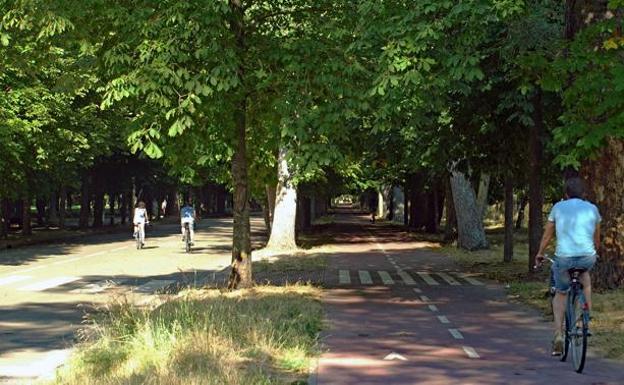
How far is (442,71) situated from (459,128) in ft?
22.4

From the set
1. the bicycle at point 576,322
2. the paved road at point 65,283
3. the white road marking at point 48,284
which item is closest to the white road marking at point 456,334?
the bicycle at point 576,322

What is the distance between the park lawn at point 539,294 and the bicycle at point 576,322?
899 mm

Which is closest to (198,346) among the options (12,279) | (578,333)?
(578,333)

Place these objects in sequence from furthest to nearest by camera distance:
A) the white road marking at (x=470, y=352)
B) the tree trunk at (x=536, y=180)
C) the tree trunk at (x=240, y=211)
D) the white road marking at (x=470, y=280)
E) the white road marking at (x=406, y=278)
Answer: the white road marking at (x=406, y=278)
the white road marking at (x=470, y=280)
the tree trunk at (x=536, y=180)
the tree trunk at (x=240, y=211)
the white road marking at (x=470, y=352)

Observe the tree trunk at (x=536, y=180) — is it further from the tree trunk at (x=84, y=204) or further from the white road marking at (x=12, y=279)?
the tree trunk at (x=84, y=204)

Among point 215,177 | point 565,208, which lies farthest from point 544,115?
point 215,177

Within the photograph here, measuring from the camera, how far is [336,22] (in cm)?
1549

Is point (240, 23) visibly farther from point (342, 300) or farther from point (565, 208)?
point (565, 208)

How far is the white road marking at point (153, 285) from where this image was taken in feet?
58.0

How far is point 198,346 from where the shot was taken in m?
8.83

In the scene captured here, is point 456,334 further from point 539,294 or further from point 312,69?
point 312,69

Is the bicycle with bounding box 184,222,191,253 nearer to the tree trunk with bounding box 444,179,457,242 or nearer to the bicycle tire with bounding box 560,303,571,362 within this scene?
the tree trunk with bounding box 444,179,457,242

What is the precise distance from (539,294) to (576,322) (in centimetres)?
691

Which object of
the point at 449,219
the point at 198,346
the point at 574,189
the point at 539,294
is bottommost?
the point at 539,294
